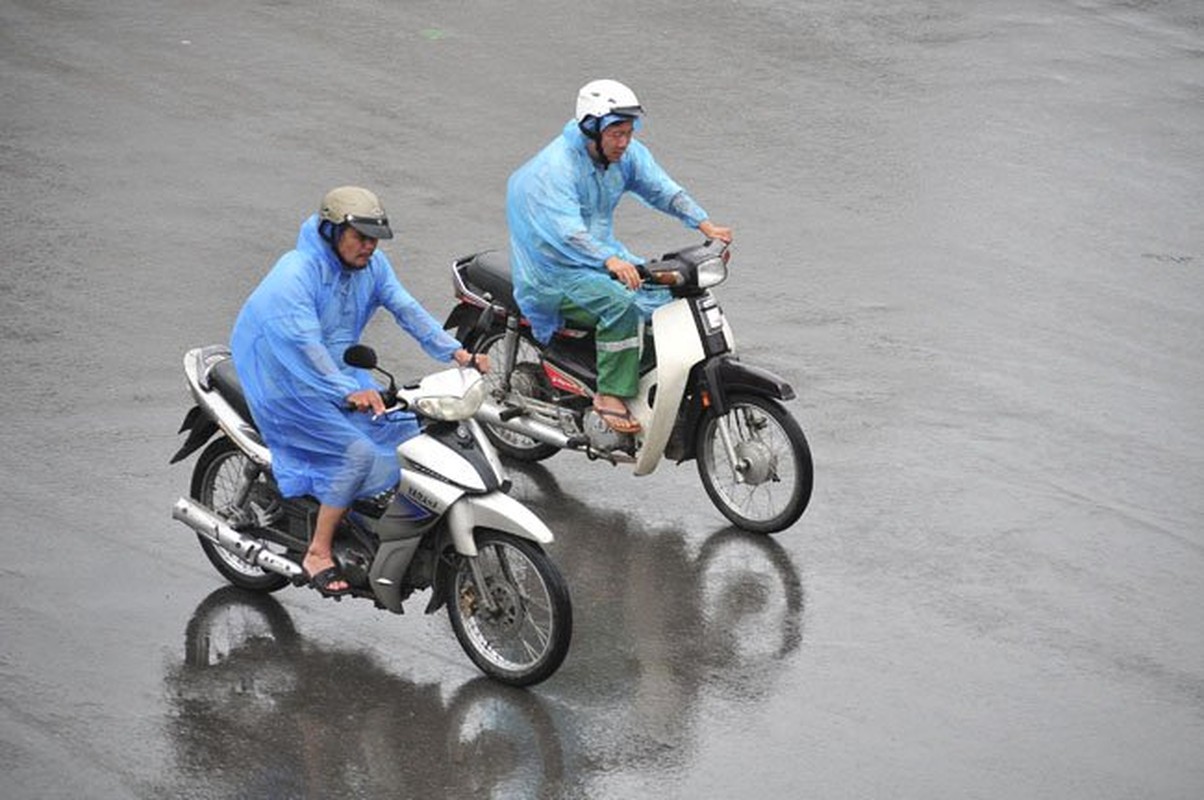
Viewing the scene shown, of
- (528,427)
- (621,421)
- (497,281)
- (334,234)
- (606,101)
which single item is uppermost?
(606,101)

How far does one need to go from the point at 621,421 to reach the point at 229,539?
232 centimetres

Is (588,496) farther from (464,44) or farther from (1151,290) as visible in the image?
(464,44)

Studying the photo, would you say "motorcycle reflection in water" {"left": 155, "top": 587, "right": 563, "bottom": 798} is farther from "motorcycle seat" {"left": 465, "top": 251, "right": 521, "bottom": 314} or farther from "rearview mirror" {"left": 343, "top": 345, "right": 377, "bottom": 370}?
"motorcycle seat" {"left": 465, "top": 251, "right": 521, "bottom": 314}

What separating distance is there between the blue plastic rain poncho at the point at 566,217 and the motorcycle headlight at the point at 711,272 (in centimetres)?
38

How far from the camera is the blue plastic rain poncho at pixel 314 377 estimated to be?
8.55 meters

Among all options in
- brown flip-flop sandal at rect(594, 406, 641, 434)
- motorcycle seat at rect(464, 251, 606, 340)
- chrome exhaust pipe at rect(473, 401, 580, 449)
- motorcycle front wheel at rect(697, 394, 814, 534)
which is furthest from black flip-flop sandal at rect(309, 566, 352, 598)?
motorcycle seat at rect(464, 251, 606, 340)

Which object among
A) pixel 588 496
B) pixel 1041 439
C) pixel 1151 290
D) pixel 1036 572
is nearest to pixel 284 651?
pixel 588 496

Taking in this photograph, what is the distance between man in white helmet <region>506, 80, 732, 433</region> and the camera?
10.3 metres

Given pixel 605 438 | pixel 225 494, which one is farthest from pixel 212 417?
pixel 605 438

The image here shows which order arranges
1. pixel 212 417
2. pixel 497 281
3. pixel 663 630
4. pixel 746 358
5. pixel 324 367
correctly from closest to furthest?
pixel 324 367 < pixel 212 417 < pixel 663 630 < pixel 497 281 < pixel 746 358

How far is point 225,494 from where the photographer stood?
951 cm

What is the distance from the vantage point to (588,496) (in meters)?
10.7

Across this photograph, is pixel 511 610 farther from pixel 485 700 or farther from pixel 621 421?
pixel 621 421

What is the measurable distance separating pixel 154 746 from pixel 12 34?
10405mm
